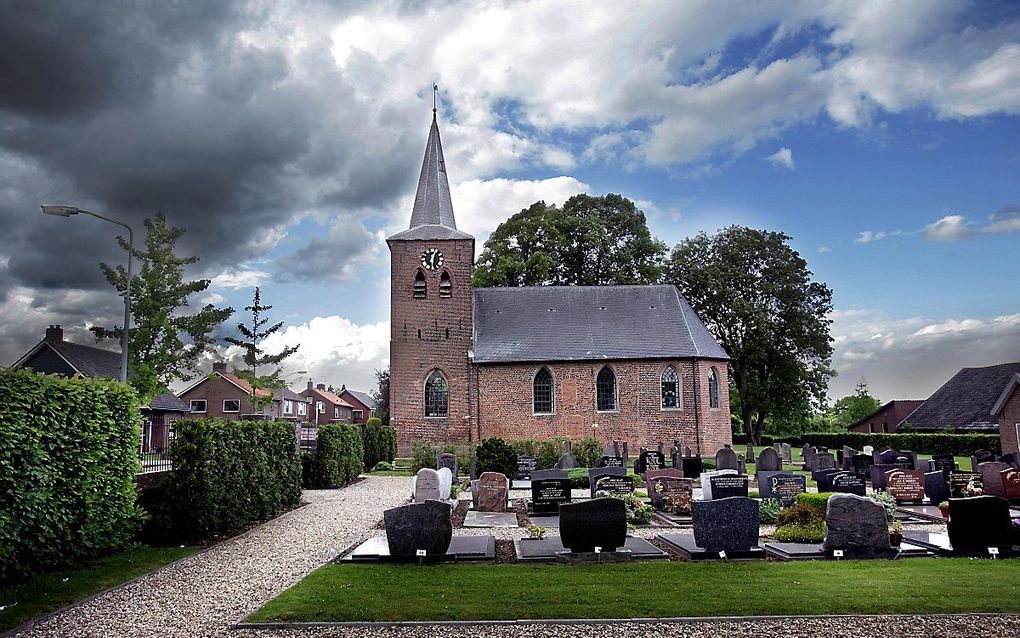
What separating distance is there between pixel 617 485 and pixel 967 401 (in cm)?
3351

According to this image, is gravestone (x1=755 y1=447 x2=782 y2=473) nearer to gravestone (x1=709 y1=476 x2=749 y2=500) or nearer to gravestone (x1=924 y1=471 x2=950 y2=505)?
gravestone (x1=924 y1=471 x2=950 y2=505)

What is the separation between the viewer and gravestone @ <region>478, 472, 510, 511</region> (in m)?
16.5

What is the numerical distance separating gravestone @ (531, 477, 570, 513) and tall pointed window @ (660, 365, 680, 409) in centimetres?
2081

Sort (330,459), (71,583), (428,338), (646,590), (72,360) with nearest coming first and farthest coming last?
1. (646,590)
2. (71,583)
3. (330,459)
4. (72,360)
5. (428,338)

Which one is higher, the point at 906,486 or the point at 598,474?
the point at 598,474

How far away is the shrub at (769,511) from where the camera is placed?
14602 mm

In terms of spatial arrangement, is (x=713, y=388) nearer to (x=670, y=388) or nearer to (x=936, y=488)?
(x=670, y=388)

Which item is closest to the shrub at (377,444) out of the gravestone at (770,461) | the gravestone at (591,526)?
the gravestone at (770,461)

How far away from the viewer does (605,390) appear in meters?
36.7

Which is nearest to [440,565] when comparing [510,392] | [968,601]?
[968,601]

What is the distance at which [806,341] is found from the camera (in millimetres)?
45844

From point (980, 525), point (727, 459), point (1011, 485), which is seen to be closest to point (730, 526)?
point (980, 525)

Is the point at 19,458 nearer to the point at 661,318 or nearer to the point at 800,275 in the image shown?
the point at 661,318

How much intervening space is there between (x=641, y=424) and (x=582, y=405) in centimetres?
321
